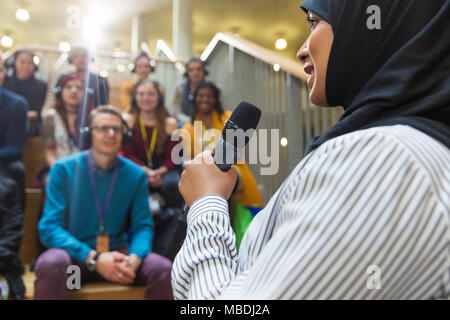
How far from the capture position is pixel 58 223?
1674 millimetres

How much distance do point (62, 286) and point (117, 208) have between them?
1.26 ft

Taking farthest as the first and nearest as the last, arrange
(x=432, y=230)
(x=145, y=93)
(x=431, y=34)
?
1. (x=145, y=93)
2. (x=431, y=34)
3. (x=432, y=230)

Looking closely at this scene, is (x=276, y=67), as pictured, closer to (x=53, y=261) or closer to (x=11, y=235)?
(x=53, y=261)

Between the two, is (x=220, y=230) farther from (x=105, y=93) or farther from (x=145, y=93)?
(x=105, y=93)

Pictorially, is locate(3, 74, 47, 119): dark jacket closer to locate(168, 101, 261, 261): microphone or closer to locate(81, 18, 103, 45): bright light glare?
locate(81, 18, 103, 45): bright light glare

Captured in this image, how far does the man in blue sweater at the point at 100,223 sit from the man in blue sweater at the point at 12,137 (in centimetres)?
32

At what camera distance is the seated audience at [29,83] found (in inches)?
102

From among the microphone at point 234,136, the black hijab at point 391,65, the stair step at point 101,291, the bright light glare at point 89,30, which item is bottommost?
the stair step at point 101,291

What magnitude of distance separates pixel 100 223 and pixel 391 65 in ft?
4.83

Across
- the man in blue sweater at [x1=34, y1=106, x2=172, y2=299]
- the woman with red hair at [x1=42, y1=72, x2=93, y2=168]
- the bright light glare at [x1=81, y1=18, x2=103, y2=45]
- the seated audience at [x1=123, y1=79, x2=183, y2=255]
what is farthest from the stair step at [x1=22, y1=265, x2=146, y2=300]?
the bright light glare at [x1=81, y1=18, x2=103, y2=45]

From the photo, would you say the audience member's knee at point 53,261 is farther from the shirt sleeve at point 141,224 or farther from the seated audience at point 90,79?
the seated audience at point 90,79

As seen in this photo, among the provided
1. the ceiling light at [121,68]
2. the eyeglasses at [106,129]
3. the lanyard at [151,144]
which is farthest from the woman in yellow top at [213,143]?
the ceiling light at [121,68]
